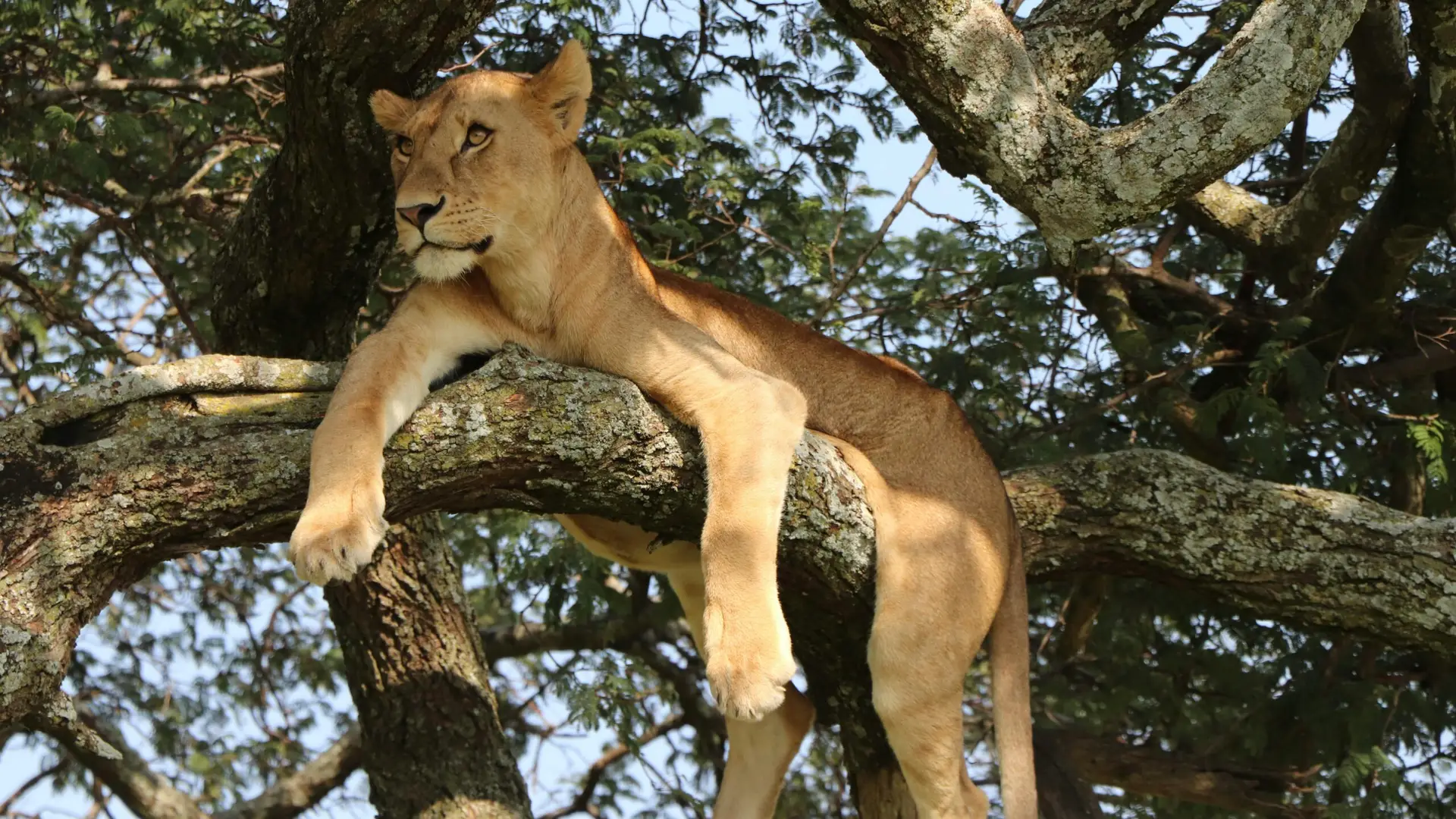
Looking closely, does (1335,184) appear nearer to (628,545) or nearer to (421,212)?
(628,545)

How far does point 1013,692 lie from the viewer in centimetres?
501

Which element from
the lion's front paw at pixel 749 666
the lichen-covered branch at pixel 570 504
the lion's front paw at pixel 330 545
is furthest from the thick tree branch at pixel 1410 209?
the lion's front paw at pixel 330 545

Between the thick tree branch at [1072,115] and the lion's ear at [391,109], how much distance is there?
1.44 meters

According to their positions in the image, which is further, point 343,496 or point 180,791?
point 180,791

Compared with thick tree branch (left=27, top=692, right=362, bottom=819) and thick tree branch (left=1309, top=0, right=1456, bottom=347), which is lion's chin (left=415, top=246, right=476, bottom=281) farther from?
thick tree branch (left=1309, top=0, right=1456, bottom=347)

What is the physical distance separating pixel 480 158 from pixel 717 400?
Answer: 107 cm

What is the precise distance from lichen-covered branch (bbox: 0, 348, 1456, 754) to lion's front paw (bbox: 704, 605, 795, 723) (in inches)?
20.9

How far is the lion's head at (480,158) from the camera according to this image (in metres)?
4.41

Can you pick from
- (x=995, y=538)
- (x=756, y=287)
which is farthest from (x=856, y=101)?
(x=995, y=538)

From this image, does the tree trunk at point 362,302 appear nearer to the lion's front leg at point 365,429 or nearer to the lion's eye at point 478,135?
the lion's eye at point 478,135

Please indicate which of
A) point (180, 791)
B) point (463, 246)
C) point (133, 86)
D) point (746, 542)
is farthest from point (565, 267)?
point (180, 791)

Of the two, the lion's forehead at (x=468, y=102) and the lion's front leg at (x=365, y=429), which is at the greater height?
the lion's forehead at (x=468, y=102)

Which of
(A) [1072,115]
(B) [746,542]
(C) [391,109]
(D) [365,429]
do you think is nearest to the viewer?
(D) [365,429]

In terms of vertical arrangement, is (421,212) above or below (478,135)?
below
